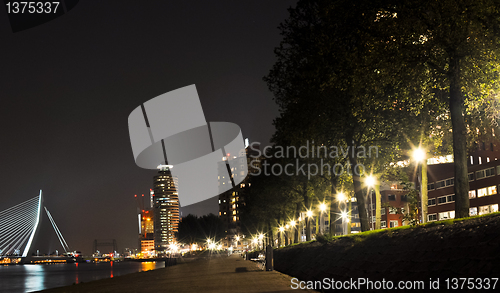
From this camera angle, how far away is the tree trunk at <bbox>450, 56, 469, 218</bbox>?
62.1ft

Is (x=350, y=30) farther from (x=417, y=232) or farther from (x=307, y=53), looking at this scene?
(x=417, y=232)

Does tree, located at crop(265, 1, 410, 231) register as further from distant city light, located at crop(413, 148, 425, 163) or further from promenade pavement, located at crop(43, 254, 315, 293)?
promenade pavement, located at crop(43, 254, 315, 293)

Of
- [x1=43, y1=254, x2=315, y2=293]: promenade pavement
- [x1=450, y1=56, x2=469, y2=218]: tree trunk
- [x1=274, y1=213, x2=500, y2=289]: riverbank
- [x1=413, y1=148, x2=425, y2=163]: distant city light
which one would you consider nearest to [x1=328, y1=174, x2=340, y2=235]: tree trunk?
[x1=413, y1=148, x2=425, y2=163]: distant city light

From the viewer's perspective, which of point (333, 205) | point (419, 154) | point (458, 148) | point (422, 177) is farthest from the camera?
point (333, 205)

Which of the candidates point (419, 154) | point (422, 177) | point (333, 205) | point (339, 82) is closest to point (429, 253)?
point (339, 82)

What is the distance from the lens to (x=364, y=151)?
36906 millimetres

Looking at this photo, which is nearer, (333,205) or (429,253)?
(429,253)

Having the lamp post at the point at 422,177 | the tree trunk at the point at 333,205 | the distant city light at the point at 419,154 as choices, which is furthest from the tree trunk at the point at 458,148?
the tree trunk at the point at 333,205

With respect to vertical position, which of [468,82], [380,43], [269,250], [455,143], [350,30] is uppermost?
[350,30]

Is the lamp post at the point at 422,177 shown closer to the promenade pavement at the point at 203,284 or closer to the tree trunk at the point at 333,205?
the tree trunk at the point at 333,205

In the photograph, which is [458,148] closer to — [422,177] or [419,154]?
[419,154]

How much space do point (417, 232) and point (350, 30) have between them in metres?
14.0

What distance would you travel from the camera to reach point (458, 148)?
64.8ft

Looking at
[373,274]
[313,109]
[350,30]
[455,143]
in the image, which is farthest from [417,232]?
[313,109]
